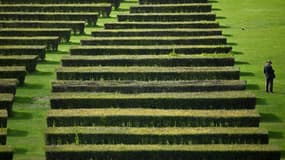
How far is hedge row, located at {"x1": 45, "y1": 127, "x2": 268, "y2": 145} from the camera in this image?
28.1 metres

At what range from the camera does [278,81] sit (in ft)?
130

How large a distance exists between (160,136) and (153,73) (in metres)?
10.5

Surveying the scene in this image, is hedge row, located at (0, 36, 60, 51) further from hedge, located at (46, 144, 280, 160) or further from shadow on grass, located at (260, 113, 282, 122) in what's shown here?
hedge, located at (46, 144, 280, 160)

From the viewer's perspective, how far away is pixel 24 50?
44781mm

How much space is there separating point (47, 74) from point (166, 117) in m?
13.5

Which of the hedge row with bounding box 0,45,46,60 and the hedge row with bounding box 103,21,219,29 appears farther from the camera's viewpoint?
the hedge row with bounding box 103,21,219,29

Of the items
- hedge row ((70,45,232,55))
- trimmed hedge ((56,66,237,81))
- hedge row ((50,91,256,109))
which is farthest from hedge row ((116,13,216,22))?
hedge row ((50,91,256,109))

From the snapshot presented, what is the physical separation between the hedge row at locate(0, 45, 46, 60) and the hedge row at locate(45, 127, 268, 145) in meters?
A: 16.8

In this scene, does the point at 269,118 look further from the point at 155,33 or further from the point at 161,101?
the point at 155,33

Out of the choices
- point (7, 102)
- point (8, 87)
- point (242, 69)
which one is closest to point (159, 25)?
point (242, 69)

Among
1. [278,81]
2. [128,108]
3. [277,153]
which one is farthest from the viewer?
[278,81]

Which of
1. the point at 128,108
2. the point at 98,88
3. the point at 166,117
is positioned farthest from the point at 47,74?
the point at 166,117

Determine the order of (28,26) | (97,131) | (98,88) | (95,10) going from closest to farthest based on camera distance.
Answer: (97,131) < (98,88) < (28,26) < (95,10)

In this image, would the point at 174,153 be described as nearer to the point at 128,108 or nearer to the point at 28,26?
the point at 128,108
